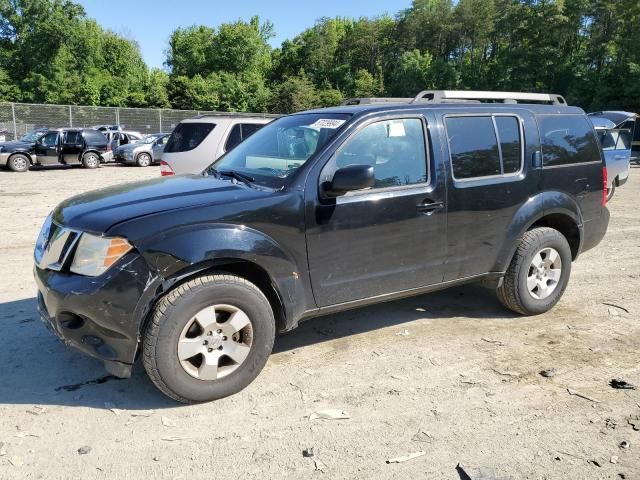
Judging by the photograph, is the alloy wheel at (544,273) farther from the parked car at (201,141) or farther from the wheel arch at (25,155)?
the wheel arch at (25,155)

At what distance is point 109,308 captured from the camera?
309cm

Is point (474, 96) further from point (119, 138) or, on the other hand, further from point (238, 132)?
point (119, 138)

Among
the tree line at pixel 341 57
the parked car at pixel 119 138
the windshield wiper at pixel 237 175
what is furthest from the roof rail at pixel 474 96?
the tree line at pixel 341 57

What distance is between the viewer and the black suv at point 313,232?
10.5ft

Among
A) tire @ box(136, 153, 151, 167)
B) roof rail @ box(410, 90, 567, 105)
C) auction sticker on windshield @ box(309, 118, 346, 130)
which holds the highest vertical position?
roof rail @ box(410, 90, 567, 105)

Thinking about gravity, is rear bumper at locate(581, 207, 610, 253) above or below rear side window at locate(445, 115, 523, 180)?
below

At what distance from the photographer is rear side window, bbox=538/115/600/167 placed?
486 cm

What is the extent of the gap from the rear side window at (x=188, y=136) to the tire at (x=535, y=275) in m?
5.57

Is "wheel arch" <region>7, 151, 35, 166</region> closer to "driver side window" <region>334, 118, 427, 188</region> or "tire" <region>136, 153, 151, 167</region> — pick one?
"tire" <region>136, 153, 151, 167</region>

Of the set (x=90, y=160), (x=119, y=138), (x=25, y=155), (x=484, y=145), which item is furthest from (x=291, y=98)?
(x=484, y=145)

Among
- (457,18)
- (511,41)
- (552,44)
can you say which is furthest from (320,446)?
(457,18)

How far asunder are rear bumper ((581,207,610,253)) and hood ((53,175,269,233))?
334 centimetres

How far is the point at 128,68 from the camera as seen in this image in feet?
252

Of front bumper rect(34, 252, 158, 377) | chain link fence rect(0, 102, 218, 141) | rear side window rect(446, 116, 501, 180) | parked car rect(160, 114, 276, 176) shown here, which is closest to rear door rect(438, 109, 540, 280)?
rear side window rect(446, 116, 501, 180)
